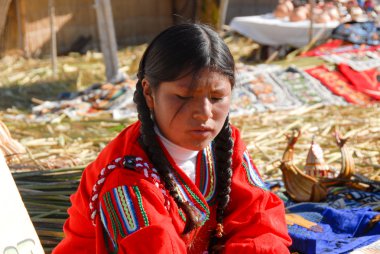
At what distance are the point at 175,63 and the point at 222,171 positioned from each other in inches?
17.4

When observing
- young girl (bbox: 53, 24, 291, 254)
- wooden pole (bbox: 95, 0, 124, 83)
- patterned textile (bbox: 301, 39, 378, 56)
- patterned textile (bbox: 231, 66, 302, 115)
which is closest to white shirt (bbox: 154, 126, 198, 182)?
young girl (bbox: 53, 24, 291, 254)

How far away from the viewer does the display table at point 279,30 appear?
26.9 feet

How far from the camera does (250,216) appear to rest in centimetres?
218

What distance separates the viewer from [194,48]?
6.38 feet

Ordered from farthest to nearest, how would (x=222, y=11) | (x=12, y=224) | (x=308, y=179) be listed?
1. (x=222, y=11)
2. (x=308, y=179)
3. (x=12, y=224)

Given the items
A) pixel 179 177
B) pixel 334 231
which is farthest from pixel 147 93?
pixel 334 231

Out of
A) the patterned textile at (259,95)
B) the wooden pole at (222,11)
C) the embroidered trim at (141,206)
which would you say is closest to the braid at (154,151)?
the embroidered trim at (141,206)

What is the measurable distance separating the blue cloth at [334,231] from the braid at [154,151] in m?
Result: 0.59

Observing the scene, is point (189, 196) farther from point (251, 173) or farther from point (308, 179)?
point (308, 179)

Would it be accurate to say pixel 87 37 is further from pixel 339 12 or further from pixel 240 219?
pixel 240 219

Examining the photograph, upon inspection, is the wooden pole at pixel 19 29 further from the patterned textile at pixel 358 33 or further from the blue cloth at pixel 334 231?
the blue cloth at pixel 334 231

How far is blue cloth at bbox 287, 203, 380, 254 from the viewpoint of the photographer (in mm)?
2482

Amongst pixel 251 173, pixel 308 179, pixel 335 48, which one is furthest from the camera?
pixel 335 48

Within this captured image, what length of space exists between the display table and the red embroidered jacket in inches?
242
